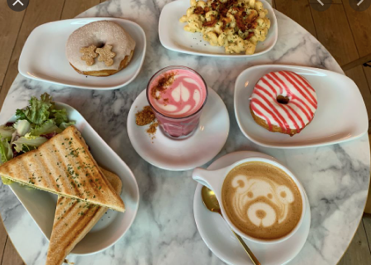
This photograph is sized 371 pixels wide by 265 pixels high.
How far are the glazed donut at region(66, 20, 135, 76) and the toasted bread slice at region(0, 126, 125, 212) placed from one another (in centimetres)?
32

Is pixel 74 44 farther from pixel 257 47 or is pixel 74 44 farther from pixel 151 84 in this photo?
pixel 257 47

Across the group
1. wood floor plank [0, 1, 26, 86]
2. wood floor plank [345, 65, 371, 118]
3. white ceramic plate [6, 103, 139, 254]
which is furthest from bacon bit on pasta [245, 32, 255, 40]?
wood floor plank [0, 1, 26, 86]

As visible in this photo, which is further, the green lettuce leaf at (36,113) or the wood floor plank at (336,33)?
the wood floor plank at (336,33)

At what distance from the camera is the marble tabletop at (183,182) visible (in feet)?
3.23

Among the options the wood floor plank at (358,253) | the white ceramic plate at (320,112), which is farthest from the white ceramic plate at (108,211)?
the wood floor plank at (358,253)

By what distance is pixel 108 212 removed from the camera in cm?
103

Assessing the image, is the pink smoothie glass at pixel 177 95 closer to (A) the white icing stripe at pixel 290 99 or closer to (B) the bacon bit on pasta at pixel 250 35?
(A) the white icing stripe at pixel 290 99

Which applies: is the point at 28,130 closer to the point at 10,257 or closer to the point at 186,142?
the point at 186,142

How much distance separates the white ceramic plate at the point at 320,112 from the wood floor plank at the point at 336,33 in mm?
1345

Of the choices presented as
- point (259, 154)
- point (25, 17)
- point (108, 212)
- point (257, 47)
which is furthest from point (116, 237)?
point (25, 17)

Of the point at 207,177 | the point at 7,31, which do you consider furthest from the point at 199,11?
the point at 7,31

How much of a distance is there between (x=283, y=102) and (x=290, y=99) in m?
0.04

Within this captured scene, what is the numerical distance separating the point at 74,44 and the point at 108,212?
0.75 metres

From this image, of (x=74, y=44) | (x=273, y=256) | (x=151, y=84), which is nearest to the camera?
(x=273, y=256)
